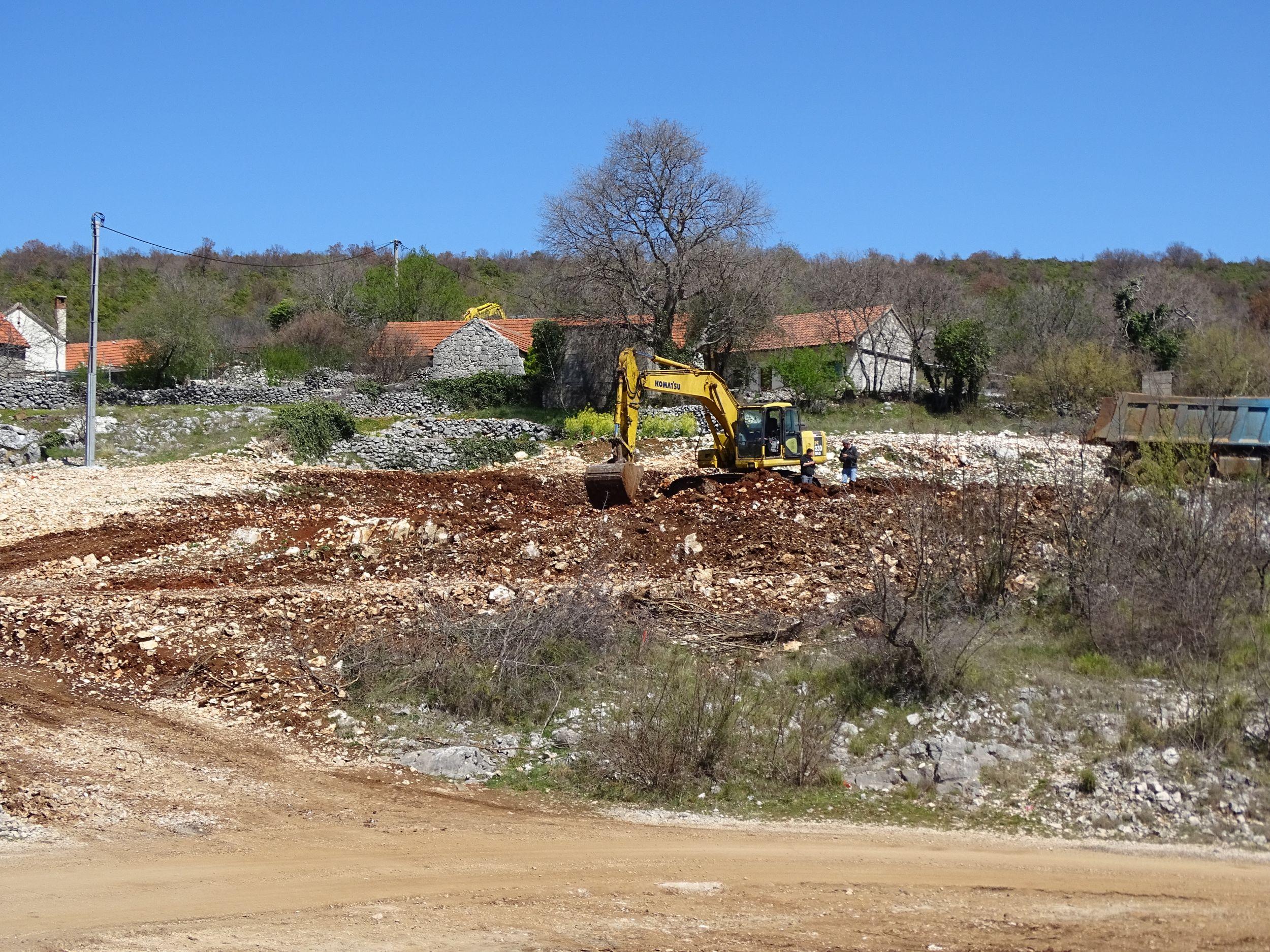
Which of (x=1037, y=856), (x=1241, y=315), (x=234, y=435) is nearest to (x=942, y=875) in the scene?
(x=1037, y=856)

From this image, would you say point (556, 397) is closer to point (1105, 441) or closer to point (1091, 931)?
point (1105, 441)

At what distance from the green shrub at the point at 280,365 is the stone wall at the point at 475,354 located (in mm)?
4866

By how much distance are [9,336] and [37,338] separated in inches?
245

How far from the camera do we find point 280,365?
143ft

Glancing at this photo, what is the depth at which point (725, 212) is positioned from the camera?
3884 centimetres

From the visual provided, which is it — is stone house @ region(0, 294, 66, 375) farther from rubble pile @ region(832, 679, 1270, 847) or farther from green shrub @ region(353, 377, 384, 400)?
A: rubble pile @ region(832, 679, 1270, 847)

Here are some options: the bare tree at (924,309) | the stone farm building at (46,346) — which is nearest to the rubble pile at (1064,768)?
the bare tree at (924,309)

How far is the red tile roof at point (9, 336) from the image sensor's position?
154ft

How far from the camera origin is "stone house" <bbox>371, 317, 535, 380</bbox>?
45.1 m

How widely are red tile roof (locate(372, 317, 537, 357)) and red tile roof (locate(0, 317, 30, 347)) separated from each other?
47.3 feet

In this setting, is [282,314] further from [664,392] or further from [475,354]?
[664,392]

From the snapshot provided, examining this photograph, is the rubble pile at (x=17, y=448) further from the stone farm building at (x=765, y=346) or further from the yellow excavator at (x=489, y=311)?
the yellow excavator at (x=489, y=311)

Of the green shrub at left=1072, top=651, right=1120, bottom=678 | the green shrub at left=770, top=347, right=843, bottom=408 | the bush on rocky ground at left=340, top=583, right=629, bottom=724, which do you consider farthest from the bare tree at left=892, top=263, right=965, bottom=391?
the bush on rocky ground at left=340, top=583, right=629, bottom=724

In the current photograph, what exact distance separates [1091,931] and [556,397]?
36.1 metres
